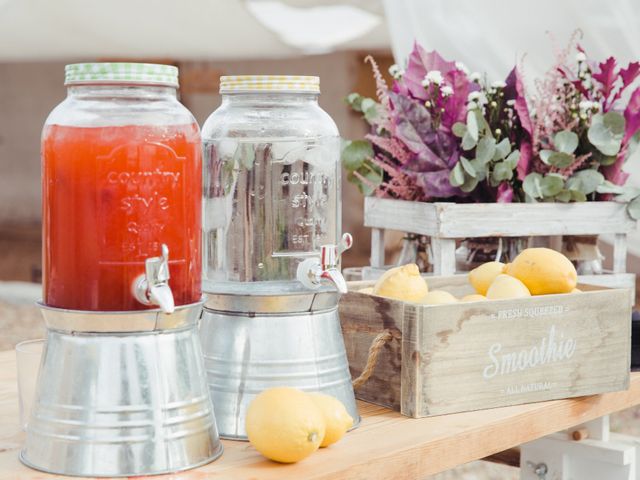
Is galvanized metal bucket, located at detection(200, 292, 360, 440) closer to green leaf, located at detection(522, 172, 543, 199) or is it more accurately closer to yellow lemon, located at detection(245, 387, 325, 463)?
yellow lemon, located at detection(245, 387, 325, 463)

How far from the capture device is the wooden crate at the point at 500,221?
1621mm

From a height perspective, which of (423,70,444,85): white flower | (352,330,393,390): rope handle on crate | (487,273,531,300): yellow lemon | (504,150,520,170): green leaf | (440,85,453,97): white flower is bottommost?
(352,330,393,390): rope handle on crate

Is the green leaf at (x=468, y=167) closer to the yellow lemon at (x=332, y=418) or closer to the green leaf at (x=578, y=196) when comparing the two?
the green leaf at (x=578, y=196)

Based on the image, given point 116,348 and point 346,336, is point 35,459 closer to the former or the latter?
point 116,348

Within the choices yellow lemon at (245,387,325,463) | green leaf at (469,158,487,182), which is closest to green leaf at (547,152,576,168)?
green leaf at (469,158,487,182)

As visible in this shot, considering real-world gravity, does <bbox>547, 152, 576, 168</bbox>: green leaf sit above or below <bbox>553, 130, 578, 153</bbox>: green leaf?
below

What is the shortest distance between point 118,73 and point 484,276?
0.59 m

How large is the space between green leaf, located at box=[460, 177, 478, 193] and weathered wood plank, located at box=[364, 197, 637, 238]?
0.10ft

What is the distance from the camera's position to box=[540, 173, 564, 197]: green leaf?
1663 mm

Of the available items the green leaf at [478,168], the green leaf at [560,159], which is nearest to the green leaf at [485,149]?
the green leaf at [478,168]

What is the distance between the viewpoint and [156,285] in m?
0.91

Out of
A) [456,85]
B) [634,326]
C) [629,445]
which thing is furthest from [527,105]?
[629,445]

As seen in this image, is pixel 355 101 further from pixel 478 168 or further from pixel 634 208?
pixel 634 208

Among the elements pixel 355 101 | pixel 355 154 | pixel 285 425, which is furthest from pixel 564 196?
pixel 285 425
